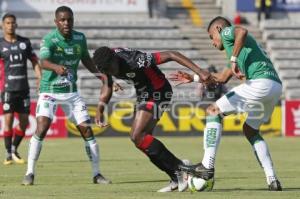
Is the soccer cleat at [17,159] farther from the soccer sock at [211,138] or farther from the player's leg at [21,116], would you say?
the soccer sock at [211,138]

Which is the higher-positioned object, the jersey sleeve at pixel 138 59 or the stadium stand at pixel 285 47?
the jersey sleeve at pixel 138 59

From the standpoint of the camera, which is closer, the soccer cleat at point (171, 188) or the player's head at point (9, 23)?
the soccer cleat at point (171, 188)

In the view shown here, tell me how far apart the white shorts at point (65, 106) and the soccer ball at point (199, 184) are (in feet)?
7.36

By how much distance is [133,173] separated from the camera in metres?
13.9

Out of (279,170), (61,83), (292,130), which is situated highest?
(61,83)

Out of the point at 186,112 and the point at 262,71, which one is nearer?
the point at 262,71

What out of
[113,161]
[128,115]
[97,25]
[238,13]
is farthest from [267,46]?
[113,161]

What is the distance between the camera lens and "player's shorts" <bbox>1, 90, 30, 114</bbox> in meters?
16.4

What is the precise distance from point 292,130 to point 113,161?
9.84 m

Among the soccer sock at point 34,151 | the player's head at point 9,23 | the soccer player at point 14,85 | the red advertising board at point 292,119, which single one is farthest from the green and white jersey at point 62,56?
the red advertising board at point 292,119

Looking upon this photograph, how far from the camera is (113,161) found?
16.5 meters

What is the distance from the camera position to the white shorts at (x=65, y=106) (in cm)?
1231

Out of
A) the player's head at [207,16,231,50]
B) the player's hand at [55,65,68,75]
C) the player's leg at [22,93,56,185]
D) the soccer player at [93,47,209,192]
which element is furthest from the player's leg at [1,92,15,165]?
the player's head at [207,16,231,50]

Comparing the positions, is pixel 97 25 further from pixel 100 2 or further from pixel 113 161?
pixel 113 161
